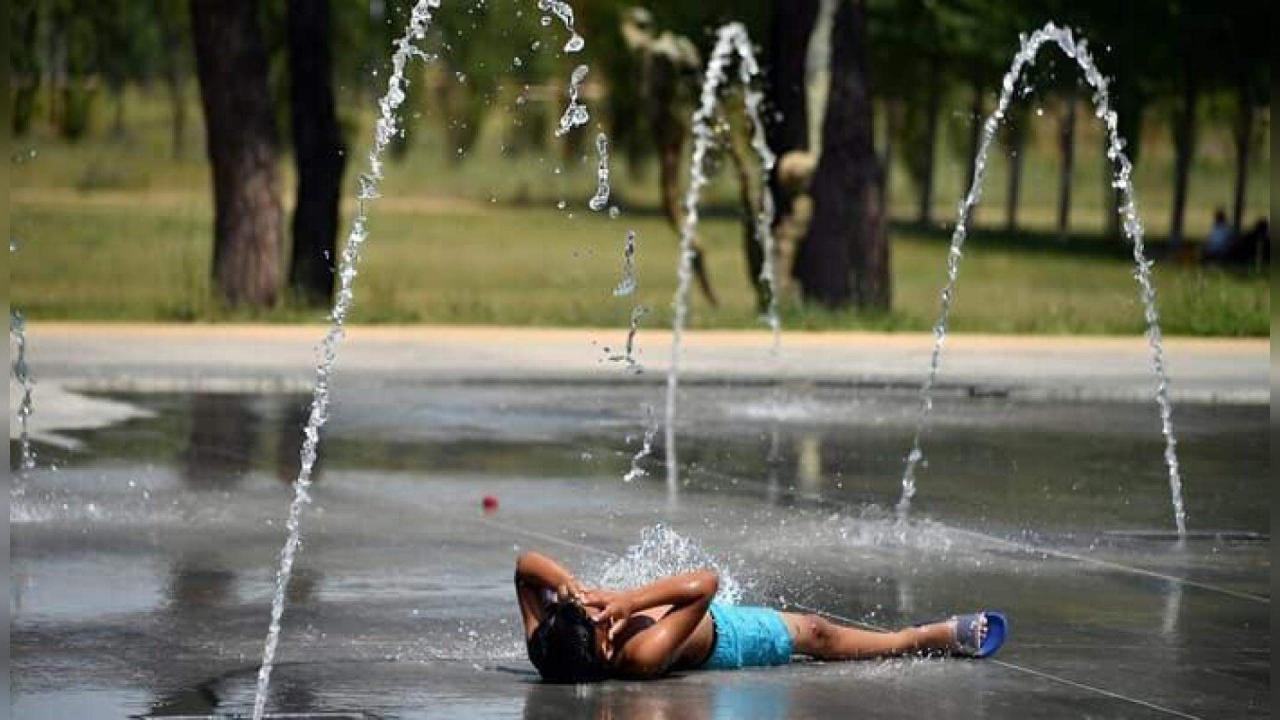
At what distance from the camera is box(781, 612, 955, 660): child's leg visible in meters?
9.84

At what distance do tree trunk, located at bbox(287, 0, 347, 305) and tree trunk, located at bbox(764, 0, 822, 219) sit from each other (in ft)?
13.5

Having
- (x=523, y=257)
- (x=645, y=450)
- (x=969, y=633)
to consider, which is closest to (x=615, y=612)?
(x=969, y=633)

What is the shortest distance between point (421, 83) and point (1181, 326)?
46.0 meters

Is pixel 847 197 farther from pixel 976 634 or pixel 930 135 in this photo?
pixel 930 135

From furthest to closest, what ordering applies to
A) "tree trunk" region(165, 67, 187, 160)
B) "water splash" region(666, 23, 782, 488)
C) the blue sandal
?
"tree trunk" region(165, 67, 187, 160) < "water splash" region(666, 23, 782, 488) < the blue sandal

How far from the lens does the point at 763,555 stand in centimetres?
1261

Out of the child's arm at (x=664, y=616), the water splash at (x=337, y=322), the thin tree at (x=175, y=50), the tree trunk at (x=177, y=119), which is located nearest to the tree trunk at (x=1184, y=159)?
the thin tree at (x=175, y=50)

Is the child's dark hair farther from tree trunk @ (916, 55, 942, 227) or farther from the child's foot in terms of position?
tree trunk @ (916, 55, 942, 227)

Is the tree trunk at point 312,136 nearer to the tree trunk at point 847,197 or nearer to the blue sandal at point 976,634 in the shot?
the tree trunk at point 847,197

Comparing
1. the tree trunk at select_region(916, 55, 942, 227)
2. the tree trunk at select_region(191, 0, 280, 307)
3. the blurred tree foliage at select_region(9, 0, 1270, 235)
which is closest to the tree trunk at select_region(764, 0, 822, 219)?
the blurred tree foliage at select_region(9, 0, 1270, 235)

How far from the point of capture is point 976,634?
33.0ft

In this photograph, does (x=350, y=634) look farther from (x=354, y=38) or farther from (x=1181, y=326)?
(x=354, y=38)

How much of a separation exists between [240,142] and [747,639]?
17.5m

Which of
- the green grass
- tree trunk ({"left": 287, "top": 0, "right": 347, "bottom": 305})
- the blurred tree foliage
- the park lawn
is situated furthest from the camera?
the blurred tree foliage
